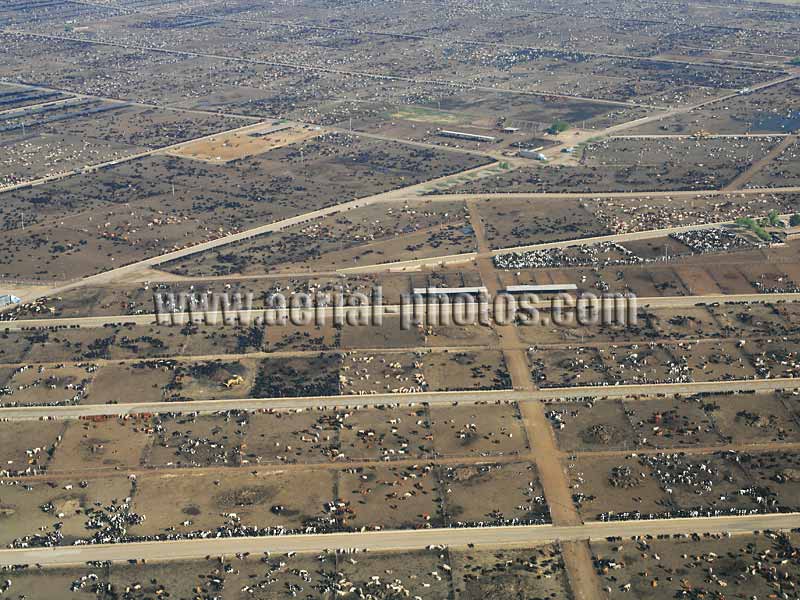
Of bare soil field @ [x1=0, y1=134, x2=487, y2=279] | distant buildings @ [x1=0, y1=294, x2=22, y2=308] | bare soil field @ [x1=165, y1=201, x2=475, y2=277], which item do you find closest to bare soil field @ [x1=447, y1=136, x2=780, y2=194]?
bare soil field @ [x1=0, y1=134, x2=487, y2=279]

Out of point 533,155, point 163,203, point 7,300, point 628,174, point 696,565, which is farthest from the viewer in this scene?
point 533,155

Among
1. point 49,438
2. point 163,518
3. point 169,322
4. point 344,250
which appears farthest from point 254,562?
point 344,250

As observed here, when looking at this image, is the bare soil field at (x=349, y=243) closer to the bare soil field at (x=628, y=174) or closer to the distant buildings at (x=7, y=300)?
the bare soil field at (x=628, y=174)

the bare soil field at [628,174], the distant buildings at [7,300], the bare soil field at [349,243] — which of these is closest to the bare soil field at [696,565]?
the bare soil field at [349,243]

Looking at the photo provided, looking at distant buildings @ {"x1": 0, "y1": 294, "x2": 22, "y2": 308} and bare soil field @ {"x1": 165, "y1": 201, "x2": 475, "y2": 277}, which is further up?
distant buildings @ {"x1": 0, "y1": 294, "x2": 22, "y2": 308}

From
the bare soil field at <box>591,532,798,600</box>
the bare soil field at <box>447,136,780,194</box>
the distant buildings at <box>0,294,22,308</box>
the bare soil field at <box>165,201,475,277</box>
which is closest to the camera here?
the bare soil field at <box>591,532,798,600</box>

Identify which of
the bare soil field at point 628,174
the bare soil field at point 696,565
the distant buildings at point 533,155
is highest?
the distant buildings at point 533,155

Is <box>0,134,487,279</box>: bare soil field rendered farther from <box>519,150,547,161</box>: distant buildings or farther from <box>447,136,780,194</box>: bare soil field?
<box>447,136,780,194</box>: bare soil field

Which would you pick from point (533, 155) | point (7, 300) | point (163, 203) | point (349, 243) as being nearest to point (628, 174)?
point (533, 155)

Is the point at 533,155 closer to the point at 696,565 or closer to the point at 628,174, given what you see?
the point at 628,174

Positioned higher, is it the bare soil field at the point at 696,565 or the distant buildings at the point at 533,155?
the distant buildings at the point at 533,155

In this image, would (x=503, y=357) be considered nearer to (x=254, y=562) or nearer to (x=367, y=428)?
(x=367, y=428)

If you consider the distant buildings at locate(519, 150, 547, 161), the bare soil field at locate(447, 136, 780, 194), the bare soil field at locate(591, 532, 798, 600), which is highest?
the distant buildings at locate(519, 150, 547, 161)
